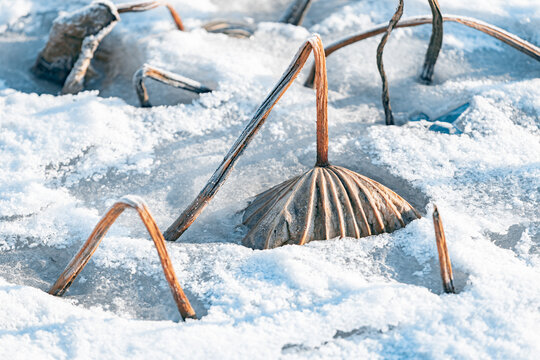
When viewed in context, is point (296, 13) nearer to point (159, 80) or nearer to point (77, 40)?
point (159, 80)

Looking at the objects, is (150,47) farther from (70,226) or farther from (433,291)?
(433,291)

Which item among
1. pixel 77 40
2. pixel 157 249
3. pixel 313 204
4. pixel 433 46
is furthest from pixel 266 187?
pixel 77 40

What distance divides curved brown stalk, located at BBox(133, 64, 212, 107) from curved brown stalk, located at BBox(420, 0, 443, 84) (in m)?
0.78

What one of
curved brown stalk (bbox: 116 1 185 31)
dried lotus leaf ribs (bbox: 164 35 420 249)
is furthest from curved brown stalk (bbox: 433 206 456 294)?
curved brown stalk (bbox: 116 1 185 31)

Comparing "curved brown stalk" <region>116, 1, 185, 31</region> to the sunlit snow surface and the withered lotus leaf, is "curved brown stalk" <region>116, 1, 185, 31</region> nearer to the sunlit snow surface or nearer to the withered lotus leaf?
the sunlit snow surface

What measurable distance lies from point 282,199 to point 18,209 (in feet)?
2.42

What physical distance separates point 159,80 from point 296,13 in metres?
0.76

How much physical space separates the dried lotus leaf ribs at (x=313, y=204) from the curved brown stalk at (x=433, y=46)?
624 millimetres

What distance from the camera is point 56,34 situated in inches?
84.9

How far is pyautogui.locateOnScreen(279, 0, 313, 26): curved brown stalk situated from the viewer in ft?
7.50

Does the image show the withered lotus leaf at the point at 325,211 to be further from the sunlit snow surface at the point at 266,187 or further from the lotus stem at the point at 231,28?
the lotus stem at the point at 231,28

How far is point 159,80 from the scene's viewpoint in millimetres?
1844

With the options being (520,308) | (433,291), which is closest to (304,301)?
(433,291)

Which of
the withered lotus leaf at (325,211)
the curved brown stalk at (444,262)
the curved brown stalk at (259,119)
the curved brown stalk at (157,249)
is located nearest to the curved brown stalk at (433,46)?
the curved brown stalk at (259,119)
